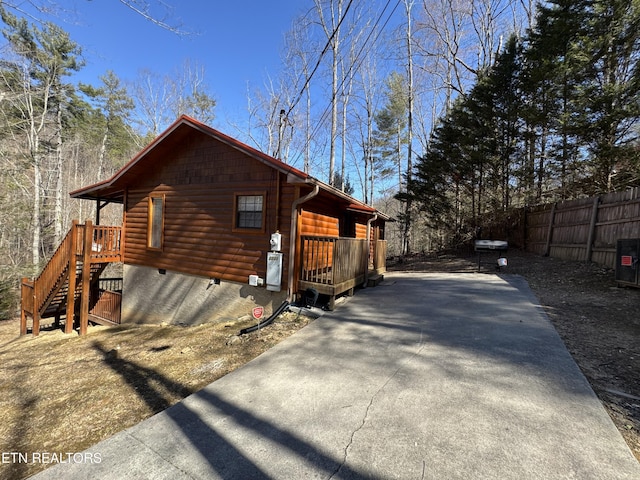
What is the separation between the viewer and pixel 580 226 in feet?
31.7

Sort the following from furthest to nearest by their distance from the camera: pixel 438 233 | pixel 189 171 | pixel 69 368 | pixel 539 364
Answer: pixel 438 233 → pixel 189 171 → pixel 69 368 → pixel 539 364

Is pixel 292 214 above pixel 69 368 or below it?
above

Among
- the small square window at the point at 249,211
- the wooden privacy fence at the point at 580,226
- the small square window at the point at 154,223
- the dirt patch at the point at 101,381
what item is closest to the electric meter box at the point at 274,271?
the dirt patch at the point at 101,381

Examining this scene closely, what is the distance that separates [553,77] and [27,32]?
80.4 ft

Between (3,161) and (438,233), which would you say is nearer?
(3,161)

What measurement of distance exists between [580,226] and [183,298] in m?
13.2

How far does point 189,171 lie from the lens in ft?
25.8

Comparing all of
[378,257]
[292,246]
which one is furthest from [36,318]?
[378,257]

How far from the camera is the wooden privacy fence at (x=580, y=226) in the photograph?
7.96m

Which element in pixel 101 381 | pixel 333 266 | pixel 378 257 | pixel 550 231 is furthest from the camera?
pixel 550 231

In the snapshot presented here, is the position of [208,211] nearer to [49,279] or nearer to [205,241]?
[205,241]

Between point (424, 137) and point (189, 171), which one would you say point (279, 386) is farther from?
point (424, 137)

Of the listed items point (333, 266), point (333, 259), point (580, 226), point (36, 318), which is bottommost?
point (36, 318)

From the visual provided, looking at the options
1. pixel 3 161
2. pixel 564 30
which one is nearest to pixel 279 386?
pixel 564 30
